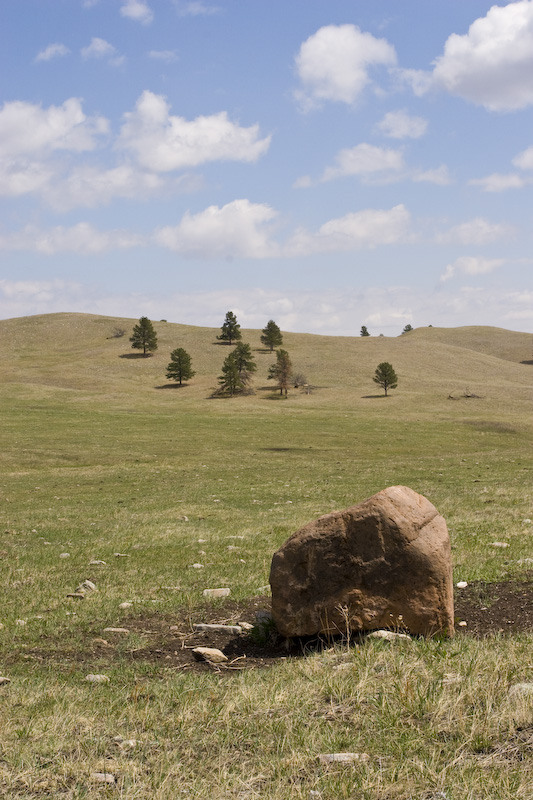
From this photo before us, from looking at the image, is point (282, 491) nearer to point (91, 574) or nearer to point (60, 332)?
point (91, 574)

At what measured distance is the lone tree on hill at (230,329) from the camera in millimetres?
132625

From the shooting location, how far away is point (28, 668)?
22.2 feet

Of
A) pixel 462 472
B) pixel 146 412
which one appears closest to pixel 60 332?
pixel 146 412

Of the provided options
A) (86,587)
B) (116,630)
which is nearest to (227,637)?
(116,630)

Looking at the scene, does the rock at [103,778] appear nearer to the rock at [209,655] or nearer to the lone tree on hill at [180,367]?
the rock at [209,655]

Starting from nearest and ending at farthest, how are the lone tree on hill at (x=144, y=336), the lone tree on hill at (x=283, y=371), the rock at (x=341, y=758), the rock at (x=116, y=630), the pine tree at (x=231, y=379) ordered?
the rock at (x=341, y=758) < the rock at (x=116, y=630) < the pine tree at (x=231, y=379) < the lone tree on hill at (x=283, y=371) < the lone tree on hill at (x=144, y=336)

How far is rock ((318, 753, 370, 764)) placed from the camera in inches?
169

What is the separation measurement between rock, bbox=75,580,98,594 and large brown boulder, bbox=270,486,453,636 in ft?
13.1

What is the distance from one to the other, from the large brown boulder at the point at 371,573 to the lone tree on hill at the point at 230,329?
127 meters

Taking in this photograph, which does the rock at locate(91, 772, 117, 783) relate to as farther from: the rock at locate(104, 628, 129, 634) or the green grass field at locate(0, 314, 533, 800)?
the rock at locate(104, 628, 129, 634)

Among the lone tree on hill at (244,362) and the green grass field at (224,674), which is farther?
the lone tree on hill at (244,362)

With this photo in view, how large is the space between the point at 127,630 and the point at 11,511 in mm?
14672

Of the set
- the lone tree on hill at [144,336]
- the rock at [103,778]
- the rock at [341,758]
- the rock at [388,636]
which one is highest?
the lone tree on hill at [144,336]

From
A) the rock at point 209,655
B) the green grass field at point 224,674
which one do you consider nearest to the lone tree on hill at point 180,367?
the green grass field at point 224,674
